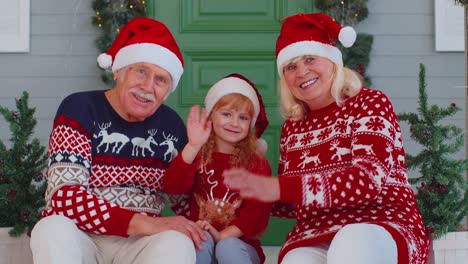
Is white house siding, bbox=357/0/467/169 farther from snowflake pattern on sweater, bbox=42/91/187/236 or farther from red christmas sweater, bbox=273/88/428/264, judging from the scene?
snowflake pattern on sweater, bbox=42/91/187/236

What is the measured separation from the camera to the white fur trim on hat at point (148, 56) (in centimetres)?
219

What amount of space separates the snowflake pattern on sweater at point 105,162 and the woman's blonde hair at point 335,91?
41 cm

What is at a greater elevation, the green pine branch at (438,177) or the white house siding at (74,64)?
the white house siding at (74,64)

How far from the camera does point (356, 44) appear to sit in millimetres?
3324

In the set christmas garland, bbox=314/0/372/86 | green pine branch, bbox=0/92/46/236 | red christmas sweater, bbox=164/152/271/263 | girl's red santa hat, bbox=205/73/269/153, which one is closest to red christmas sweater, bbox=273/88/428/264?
red christmas sweater, bbox=164/152/271/263

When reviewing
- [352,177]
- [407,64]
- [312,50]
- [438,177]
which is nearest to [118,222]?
[352,177]

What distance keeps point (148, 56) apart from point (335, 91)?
0.67 meters

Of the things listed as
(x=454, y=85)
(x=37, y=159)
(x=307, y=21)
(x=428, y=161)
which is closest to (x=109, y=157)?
(x=37, y=159)

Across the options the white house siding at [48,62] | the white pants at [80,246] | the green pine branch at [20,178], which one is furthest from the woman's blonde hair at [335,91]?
the white house siding at [48,62]

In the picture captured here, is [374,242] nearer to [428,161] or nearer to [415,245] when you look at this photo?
[415,245]

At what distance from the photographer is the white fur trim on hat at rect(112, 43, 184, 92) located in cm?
219

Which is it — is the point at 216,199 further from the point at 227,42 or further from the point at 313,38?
the point at 227,42

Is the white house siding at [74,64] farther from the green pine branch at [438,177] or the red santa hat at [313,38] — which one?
the red santa hat at [313,38]

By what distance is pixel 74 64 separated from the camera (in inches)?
135
